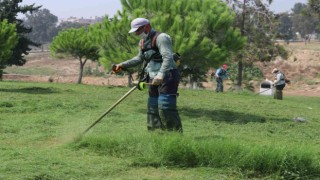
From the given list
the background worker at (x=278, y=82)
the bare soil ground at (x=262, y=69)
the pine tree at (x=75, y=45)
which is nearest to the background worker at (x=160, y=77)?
the background worker at (x=278, y=82)

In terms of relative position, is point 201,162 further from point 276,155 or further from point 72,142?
point 72,142

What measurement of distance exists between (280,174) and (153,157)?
1.38 meters

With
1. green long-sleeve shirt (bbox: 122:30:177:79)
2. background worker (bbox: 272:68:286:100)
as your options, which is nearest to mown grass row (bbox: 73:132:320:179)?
green long-sleeve shirt (bbox: 122:30:177:79)

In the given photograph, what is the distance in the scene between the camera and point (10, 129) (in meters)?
8.38

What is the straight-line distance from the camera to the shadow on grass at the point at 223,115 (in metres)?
11.5

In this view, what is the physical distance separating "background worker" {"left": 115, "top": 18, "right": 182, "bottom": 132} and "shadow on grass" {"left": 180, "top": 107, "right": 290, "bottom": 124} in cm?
395

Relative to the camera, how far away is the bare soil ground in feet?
151

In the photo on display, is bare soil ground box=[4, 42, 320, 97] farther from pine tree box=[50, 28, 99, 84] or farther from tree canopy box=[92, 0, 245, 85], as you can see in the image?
tree canopy box=[92, 0, 245, 85]

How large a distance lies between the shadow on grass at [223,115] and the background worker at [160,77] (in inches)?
156

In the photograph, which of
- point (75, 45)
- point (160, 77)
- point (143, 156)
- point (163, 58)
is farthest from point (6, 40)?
point (75, 45)

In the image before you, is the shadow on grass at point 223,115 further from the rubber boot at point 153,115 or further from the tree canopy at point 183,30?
the rubber boot at point 153,115

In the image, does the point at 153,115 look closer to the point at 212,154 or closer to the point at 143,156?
the point at 143,156

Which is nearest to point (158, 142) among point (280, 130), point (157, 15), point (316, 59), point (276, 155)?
point (276, 155)

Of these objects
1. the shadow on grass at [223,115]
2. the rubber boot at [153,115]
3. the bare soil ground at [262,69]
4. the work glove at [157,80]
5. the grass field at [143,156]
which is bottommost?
the bare soil ground at [262,69]
